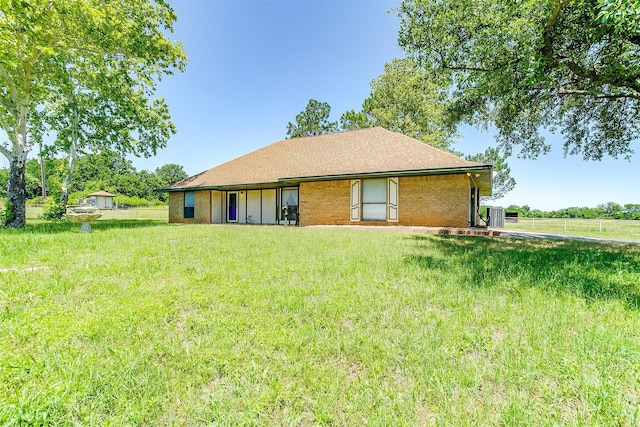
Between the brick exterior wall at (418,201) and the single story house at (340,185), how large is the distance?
0.04 m

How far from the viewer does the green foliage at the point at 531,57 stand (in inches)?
244

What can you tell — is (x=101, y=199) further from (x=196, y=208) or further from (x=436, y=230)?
(x=436, y=230)

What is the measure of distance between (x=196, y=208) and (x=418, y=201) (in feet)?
48.6

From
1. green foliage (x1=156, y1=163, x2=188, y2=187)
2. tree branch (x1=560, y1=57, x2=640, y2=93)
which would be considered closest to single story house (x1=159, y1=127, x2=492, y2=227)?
tree branch (x1=560, y1=57, x2=640, y2=93)

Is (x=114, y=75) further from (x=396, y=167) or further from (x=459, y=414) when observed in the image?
(x=459, y=414)

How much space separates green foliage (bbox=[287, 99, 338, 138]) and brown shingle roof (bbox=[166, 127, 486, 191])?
11362mm

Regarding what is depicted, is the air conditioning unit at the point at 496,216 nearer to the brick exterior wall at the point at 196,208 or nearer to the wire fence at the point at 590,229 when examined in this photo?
the wire fence at the point at 590,229

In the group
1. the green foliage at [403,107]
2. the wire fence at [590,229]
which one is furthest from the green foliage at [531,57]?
the green foliage at [403,107]

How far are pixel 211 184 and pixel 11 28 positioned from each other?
406 inches

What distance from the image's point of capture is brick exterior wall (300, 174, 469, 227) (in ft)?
38.2

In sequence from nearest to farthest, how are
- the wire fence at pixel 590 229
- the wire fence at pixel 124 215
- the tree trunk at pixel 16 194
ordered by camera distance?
the tree trunk at pixel 16 194, the wire fence at pixel 590 229, the wire fence at pixel 124 215

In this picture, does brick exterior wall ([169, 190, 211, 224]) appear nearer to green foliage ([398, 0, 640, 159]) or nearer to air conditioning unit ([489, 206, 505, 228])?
green foliage ([398, 0, 640, 159])

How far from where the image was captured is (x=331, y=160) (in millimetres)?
16000

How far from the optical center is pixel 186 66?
15.6 m
